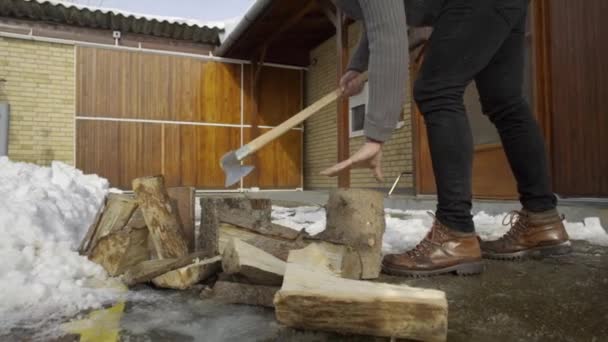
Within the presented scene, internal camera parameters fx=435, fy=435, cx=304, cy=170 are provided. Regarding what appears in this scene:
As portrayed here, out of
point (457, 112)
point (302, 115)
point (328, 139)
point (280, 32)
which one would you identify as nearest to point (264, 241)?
point (302, 115)

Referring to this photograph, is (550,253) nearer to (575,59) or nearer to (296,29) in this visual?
(575,59)

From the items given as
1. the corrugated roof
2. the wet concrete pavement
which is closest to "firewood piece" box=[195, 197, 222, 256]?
the wet concrete pavement

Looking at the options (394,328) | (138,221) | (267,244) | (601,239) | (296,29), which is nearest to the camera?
(394,328)

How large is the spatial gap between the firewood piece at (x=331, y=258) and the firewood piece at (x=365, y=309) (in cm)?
31

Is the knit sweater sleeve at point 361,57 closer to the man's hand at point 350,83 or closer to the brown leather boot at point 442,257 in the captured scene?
the man's hand at point 350,83

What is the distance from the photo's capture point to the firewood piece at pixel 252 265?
132cm

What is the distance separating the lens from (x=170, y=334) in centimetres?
107

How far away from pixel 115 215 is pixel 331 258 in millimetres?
1037

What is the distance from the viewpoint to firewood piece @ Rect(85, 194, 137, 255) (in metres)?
1.89

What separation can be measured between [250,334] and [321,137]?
826 cm

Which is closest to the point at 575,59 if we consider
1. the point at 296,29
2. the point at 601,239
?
the point at 601,239

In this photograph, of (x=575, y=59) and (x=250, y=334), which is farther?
(x=575, y=59)

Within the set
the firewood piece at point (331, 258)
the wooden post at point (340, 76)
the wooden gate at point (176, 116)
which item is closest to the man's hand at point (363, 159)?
the firewood piece at point (331, 258)

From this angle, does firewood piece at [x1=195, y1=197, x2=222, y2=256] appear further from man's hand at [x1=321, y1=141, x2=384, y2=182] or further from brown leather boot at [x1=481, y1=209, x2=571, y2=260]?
brown leather boot at [x1=481, y1=209, x2=571, y2=260]
